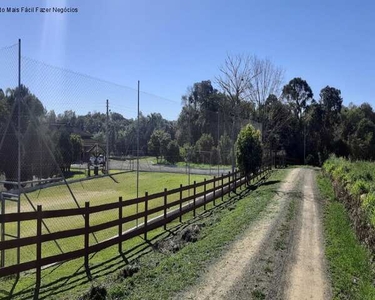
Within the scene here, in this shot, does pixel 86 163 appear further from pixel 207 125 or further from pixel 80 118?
pixel 207 125

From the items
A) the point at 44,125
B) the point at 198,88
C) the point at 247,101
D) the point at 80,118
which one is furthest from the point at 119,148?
the point at 198,88

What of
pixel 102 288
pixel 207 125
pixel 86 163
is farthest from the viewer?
Answer: pixel 207 125

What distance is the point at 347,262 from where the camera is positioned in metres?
6.58

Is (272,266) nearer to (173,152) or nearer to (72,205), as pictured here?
→ (72,205)

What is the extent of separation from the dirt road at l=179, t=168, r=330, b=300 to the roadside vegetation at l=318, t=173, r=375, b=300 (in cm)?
18

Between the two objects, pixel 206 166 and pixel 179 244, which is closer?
pixel 179 244

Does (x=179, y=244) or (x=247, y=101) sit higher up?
(x=247, y=101)

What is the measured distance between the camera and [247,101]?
131ft

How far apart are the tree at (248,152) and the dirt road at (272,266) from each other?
1036 cm

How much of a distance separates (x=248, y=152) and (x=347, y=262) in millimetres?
14299

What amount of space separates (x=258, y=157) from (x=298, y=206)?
8.75m

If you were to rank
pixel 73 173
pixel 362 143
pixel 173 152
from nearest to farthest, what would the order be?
pixel 73 173, pixel 173 152, pixel 362 143

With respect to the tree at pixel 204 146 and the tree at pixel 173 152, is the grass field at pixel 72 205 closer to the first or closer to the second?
the tree at pixel 173 152

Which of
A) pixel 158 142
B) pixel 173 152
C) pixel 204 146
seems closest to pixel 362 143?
pixel 204 146
